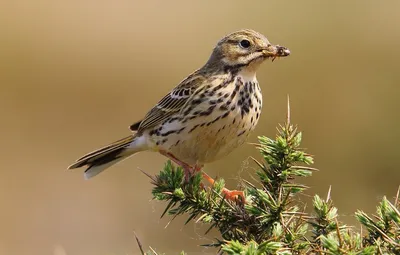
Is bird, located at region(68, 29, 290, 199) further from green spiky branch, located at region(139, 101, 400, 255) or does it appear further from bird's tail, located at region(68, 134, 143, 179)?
green spiky branch, located at region(139, 101, 400, 255)

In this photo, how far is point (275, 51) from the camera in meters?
4.18

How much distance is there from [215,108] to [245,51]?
0.41 metres

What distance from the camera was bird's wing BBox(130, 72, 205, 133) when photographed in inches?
171

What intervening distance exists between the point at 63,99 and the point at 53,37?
1600 mm

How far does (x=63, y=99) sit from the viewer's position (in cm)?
1062

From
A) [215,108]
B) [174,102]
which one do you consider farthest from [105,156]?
[215,108]

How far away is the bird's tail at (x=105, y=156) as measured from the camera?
481cm

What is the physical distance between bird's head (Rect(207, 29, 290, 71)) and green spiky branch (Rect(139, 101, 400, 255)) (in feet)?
4.77

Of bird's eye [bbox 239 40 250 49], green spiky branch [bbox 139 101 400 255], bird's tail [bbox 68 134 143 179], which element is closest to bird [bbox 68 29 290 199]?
bird's eye [bbox 239 40 250 49]

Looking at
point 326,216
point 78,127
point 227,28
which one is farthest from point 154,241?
point 326,216

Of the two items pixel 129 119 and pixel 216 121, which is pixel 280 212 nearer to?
pixel 216 121

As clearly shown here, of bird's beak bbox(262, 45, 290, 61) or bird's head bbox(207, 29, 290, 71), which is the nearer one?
bird's beak bbox(262, 45, 290, 61)

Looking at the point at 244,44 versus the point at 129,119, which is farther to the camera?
the point at 129,119

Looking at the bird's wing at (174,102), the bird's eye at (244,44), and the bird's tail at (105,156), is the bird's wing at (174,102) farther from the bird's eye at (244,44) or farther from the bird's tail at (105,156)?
the bird's eye at (244,44)
